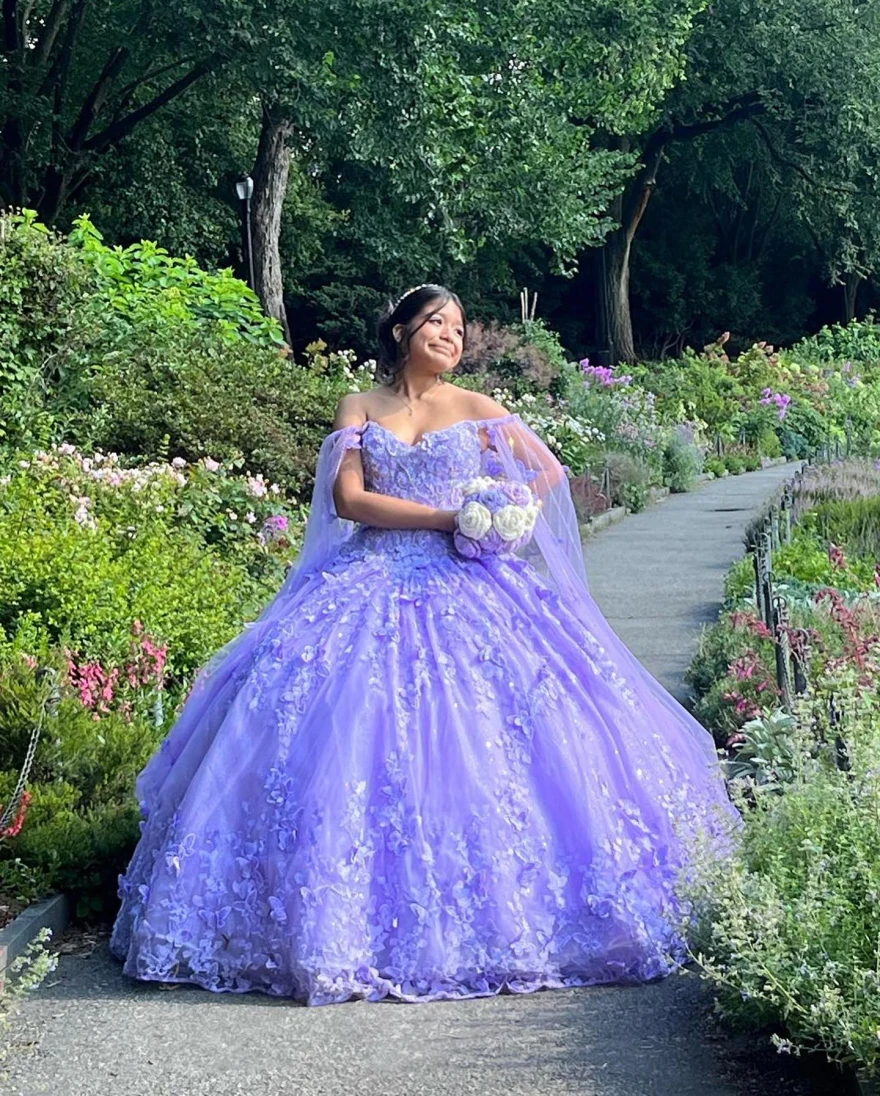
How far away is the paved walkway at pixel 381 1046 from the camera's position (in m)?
3.45

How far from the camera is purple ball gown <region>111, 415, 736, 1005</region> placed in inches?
157

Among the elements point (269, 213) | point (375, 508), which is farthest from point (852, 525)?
point (269, 213)

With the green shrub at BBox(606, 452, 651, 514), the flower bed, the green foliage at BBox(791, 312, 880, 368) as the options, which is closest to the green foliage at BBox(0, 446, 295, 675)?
the flower bed

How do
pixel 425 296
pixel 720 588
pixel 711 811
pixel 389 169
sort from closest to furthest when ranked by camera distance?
pixel 711 811, pixel 425 296, pixel 720 588, pixel 389 169

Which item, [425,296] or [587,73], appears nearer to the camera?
[425,296]

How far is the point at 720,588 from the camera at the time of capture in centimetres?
1034

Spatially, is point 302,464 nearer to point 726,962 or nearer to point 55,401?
point 55,401

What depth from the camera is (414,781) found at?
412 cm

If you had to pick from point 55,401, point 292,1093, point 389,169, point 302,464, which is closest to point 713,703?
point 292,1093

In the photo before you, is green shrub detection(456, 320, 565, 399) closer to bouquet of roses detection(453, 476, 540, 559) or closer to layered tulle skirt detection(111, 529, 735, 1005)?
bouquet of roses detection(453, 476, 540, 559)

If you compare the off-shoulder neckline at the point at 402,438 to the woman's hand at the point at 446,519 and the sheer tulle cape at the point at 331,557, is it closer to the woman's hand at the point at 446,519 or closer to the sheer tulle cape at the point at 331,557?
the sheer tulle cape at the point at 331,557

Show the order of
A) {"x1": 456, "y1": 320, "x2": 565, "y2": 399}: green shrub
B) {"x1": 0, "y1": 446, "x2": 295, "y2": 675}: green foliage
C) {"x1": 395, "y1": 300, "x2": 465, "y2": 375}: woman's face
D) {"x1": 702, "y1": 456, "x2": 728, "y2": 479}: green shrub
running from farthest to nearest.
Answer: {"x1": 702, "y1": 456, "x2": 728, "y2": 479}: green shrub → {"x1": 456, "y1": 320, "x2": 565, "y2": 399}: green shrub → {"x1": 0, "y1": 446, "x2": 295, "y2": 675}: green foliage → {"x1": 395, "y1": 300, "x2": 465, "y2": 375}: woman's face

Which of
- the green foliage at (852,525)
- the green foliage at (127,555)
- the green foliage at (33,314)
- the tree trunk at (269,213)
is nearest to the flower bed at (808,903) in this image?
the green foliage at (127,555)

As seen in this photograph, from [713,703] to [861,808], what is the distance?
3237 millimetres
